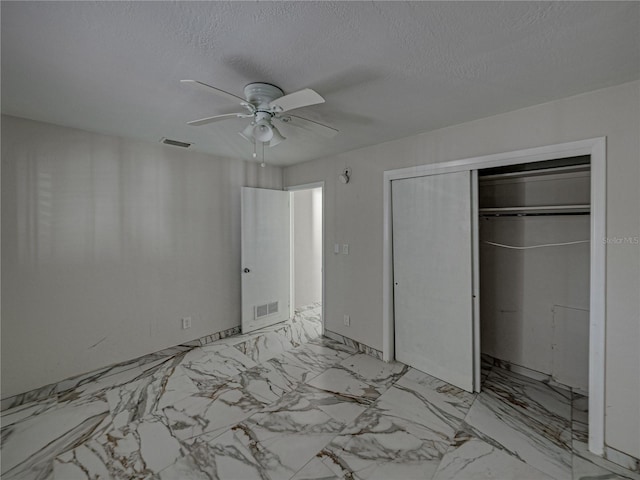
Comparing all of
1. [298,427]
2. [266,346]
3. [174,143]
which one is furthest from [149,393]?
[174,143]

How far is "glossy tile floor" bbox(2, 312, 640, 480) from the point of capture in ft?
5.82

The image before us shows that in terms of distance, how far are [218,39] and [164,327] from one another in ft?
9.97

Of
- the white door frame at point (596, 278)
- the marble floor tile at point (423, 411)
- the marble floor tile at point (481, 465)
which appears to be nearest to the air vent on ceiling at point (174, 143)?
the marble floor tile at point (423, 411)

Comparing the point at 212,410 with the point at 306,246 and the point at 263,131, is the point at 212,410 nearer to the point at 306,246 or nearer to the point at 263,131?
the point at 263,131

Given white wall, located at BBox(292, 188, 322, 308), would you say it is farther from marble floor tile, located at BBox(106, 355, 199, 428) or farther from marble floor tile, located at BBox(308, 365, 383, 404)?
marble floor tile, located at BBox(106, 355, 199, 428)

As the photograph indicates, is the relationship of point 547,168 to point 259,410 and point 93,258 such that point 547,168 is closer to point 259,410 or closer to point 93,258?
point 259,410

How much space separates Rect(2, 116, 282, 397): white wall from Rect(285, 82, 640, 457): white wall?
1.79m

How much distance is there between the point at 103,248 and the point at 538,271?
14.2 feet

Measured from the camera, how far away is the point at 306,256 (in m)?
5.10

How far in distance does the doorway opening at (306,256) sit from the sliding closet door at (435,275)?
185 cm

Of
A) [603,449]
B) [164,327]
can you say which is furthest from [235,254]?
[603,449]

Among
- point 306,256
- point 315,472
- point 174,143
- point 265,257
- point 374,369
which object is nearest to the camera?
point 315,472

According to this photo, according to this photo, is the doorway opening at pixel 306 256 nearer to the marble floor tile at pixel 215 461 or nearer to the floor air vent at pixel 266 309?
the floor air vent at pixel 266 309

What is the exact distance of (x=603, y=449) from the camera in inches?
72.0
